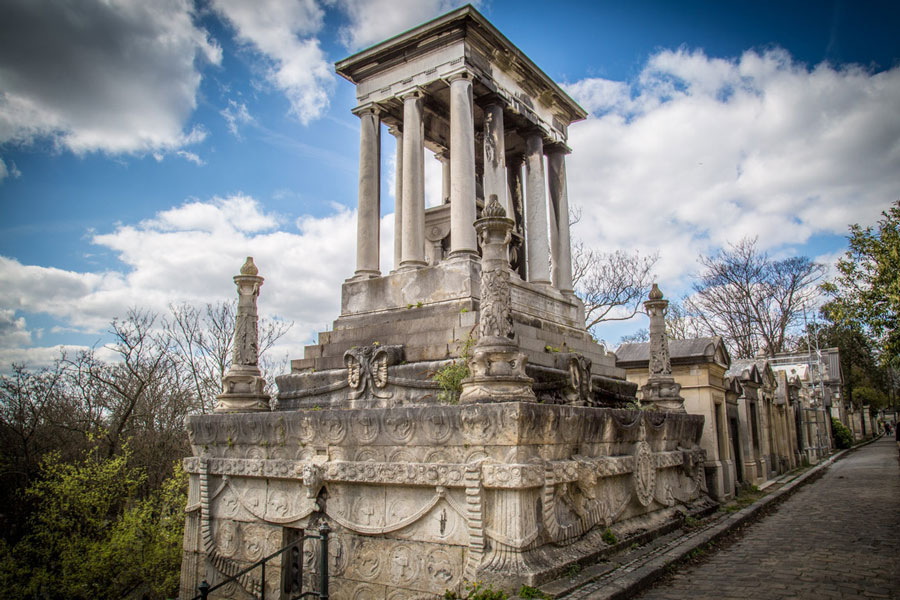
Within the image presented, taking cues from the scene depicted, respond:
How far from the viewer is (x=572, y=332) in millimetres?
11594

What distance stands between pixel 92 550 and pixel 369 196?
29.2 ft

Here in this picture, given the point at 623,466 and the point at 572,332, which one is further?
the point at 572,332

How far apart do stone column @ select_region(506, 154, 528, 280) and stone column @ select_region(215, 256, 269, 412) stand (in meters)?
5.32

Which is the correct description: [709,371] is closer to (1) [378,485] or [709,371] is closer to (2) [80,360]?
(1) [378,485]

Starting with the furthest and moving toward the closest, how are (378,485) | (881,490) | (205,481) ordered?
(881,490), (205,481), (378,485)

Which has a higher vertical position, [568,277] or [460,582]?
[568,277]

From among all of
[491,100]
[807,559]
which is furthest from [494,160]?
[807,559]

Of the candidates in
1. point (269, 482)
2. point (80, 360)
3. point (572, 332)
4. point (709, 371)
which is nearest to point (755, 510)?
point (709, 371)

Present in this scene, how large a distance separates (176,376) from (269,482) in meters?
15.6

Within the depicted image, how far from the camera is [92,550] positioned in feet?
39.8

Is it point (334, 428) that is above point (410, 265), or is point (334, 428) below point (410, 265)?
below

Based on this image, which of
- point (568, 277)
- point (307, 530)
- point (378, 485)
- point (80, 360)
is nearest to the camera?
point (378, 485)

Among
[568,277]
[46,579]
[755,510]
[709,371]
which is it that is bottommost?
[46,579]

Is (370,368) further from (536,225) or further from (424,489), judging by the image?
(536,225)
